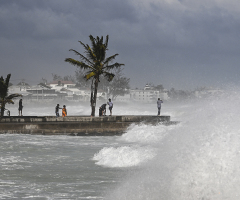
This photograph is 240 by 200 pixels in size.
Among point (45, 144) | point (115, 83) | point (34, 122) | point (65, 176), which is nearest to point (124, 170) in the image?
point (65, 176)

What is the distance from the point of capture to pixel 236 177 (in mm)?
5598

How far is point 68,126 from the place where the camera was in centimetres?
1864

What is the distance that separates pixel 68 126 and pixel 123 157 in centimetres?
851

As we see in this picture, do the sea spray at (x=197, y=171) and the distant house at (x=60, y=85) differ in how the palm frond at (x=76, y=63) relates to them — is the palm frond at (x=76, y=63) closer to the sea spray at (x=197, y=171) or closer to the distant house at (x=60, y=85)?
the sea spray at (x=197, y=171)

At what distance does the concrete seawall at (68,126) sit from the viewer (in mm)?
18183

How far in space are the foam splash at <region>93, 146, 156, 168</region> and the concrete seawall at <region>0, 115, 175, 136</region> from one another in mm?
7455

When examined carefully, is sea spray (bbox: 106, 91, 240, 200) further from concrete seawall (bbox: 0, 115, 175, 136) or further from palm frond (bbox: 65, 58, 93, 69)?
palm frond (bbox: 65, 58, 93, 69)

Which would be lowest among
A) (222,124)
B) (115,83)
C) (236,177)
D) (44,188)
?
(44,188)

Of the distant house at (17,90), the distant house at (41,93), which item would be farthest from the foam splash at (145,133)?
the distant house at (17,90)

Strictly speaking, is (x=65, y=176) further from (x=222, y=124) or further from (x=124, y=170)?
(x=222, y=124)

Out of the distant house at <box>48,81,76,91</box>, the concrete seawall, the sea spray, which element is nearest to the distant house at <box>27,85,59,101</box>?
the distant house at <box>48,81,76,91</box>

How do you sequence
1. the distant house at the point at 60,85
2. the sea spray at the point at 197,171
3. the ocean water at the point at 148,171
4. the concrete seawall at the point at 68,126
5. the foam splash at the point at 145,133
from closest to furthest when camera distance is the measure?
the sea spray at the point at 197,171 < the ocean water at the point at 148,171 < the foam splash at the point at 145,133 < the concrete seawall at the point at 68,126 < the distant house at the point at 60,85

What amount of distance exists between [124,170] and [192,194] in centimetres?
397

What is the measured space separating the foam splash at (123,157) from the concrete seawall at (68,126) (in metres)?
7.46
